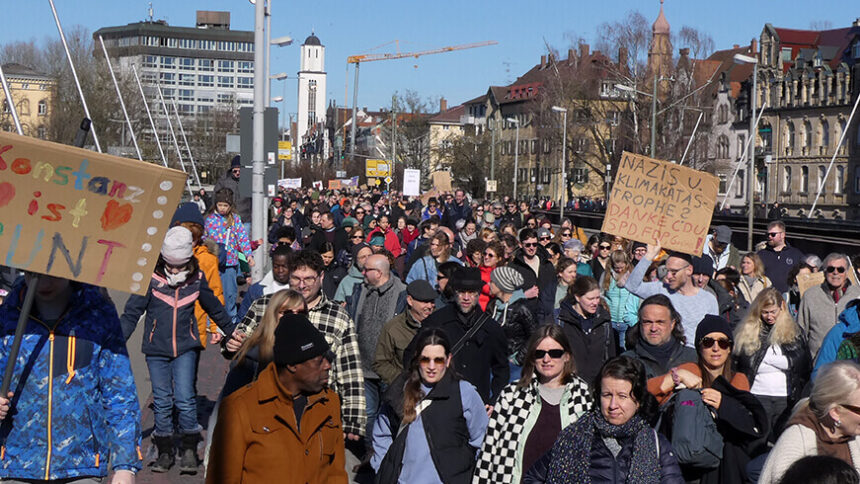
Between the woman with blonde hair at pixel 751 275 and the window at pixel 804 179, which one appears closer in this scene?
the woman with blonde hair at pixel 751 275

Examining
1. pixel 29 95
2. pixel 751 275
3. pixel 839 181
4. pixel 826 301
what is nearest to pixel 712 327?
pixel 826 301

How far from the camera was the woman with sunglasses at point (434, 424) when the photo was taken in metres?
6.00

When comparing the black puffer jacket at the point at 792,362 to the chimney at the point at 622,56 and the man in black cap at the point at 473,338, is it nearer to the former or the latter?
the man in black cap at the point at 473,338

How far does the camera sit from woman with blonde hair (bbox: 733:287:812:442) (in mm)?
8086

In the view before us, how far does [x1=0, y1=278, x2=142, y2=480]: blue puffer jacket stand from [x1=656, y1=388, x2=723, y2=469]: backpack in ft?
7.68

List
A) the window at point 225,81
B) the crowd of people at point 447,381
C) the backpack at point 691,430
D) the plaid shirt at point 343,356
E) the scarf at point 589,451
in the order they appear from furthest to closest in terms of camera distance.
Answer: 1. the window at point 225,81
2. the plaid shirt at point 343,356
3. the backpack at point 691,430
4. the scarf at point 589,451
5. the crowd of people at point 447,381

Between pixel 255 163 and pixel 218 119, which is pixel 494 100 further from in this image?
pixel 255 163

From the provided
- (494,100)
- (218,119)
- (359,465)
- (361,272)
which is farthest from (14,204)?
(494,100)

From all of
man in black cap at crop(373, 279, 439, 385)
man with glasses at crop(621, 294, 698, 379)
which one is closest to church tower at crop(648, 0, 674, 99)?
man in black cap at crop(373, 279, 439, 385)

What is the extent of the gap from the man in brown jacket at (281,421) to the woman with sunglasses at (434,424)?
1598mm

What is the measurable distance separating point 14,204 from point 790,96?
91995mm

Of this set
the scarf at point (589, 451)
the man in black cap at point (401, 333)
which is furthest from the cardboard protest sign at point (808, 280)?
the scarf at point (589, 451)

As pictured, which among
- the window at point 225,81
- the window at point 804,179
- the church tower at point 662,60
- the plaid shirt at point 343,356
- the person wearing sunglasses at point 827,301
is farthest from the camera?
the window at point 225,81

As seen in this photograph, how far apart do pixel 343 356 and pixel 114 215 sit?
6.35 feet
